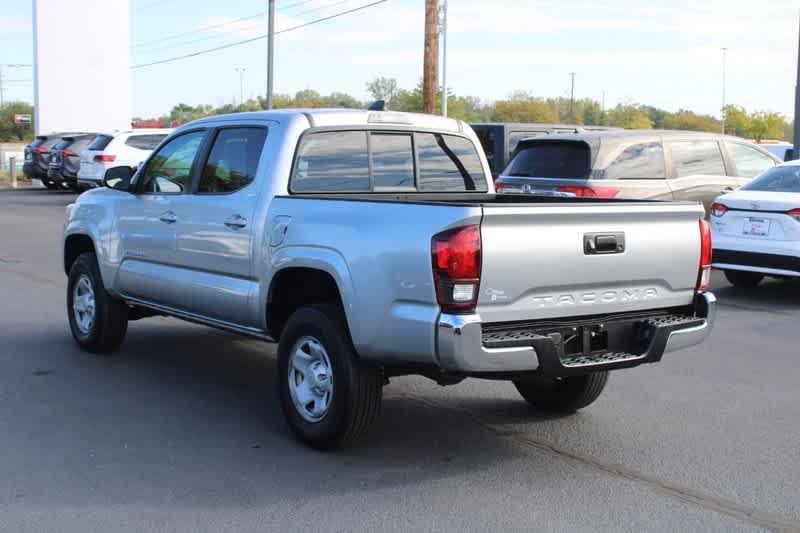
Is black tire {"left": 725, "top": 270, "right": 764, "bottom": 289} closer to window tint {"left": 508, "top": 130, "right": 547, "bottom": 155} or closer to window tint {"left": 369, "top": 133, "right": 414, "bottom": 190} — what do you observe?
window tint {"left": 508, "top": 130, "right": 547, "bottom": 155}

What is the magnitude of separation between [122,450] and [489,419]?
2221 mm

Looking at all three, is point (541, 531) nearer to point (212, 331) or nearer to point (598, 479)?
point (598, 479)

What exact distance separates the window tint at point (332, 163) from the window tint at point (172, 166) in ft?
3.58

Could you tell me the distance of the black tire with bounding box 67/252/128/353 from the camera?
7977 millimetres

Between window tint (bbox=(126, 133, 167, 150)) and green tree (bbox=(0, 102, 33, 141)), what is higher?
green tree (bbox=(0, 102, 33, 141))

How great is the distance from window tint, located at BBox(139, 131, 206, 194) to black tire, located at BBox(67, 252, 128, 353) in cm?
93

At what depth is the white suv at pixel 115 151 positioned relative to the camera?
2425 centimetres

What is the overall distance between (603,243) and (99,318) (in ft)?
14.4

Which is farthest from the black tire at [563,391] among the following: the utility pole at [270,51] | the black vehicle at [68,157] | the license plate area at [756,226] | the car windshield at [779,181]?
the utility pole at [270,51]

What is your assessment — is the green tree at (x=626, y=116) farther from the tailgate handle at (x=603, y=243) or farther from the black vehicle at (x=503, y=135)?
the tailgate handle at (x=603, y=243)

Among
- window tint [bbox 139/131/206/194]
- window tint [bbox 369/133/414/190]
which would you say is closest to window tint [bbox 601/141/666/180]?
window tint [bbox 369/133/414/190]

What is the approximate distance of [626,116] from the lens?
8925 centimetres

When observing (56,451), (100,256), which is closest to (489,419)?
(56,451)

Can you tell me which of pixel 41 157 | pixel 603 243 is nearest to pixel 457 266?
pixel 603 243
